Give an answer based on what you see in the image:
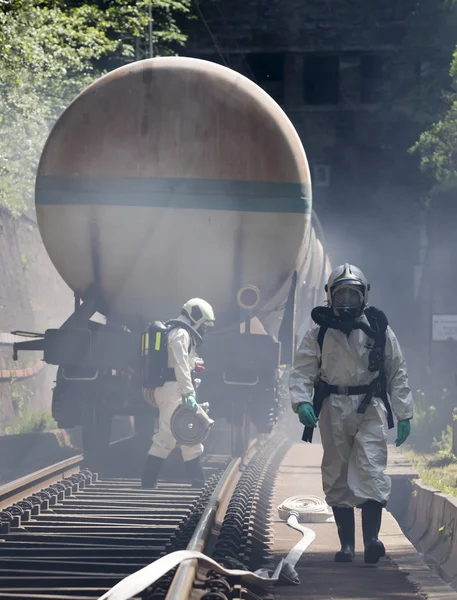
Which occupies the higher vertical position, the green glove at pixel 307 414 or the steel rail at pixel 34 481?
the green glove at pixel 307 414

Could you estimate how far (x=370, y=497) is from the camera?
615 cm

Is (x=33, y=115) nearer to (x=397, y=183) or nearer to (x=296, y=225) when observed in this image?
(x=296, y=225)

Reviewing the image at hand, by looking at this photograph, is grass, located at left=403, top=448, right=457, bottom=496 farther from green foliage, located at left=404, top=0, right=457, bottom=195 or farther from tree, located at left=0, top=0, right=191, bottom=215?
green foliage, located at left=404, top=0, right=457, bottom=195

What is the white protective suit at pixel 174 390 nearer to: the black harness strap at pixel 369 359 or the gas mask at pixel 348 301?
the black harness strap at pixel 369 359

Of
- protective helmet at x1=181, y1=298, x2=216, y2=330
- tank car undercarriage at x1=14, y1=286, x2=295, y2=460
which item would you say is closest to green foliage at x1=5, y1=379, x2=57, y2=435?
tank car undercarriage at x1=14, y1=286, x2=295, y2=460

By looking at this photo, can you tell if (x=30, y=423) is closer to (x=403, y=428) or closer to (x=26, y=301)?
(x=26, y=301)

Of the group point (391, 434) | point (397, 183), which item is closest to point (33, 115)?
point (391, 434)

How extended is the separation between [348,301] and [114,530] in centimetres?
208

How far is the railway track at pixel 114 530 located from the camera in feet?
16.7

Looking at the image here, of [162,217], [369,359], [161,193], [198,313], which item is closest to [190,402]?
[198,313]

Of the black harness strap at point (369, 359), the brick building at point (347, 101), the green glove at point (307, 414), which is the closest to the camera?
the green glove at point (307, 414)

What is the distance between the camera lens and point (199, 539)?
5.95 meters

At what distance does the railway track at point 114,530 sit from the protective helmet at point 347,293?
1494mm

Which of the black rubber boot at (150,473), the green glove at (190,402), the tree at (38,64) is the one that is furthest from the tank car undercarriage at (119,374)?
the tree at (38,64)
